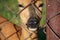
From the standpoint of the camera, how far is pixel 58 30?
687 mm

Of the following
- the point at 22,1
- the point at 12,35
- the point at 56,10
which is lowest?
the point at 12,35

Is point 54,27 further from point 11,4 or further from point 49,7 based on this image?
point 11,4

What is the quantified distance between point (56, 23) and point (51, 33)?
0.16ft

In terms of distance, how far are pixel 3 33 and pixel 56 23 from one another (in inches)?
26.9

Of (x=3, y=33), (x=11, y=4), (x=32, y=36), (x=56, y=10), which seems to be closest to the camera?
(x=56, y=10)

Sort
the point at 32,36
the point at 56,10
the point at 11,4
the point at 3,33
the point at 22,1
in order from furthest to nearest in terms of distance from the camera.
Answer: the point at 11,4 → the point at 3,33 → the point at 32,36 → the point at 22,1 → the point at 56,10

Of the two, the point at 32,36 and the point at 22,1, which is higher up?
the point at 22,1

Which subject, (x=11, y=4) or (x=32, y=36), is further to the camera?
(x=11, y=4)

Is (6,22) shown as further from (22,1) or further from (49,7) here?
(49,7)

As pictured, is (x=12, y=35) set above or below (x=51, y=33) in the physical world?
below

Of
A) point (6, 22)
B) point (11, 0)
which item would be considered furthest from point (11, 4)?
point (6, 22)

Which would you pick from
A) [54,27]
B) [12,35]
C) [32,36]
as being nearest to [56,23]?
[54,27]

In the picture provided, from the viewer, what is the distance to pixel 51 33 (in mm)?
709

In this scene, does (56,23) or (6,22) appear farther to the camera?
(6,22)
